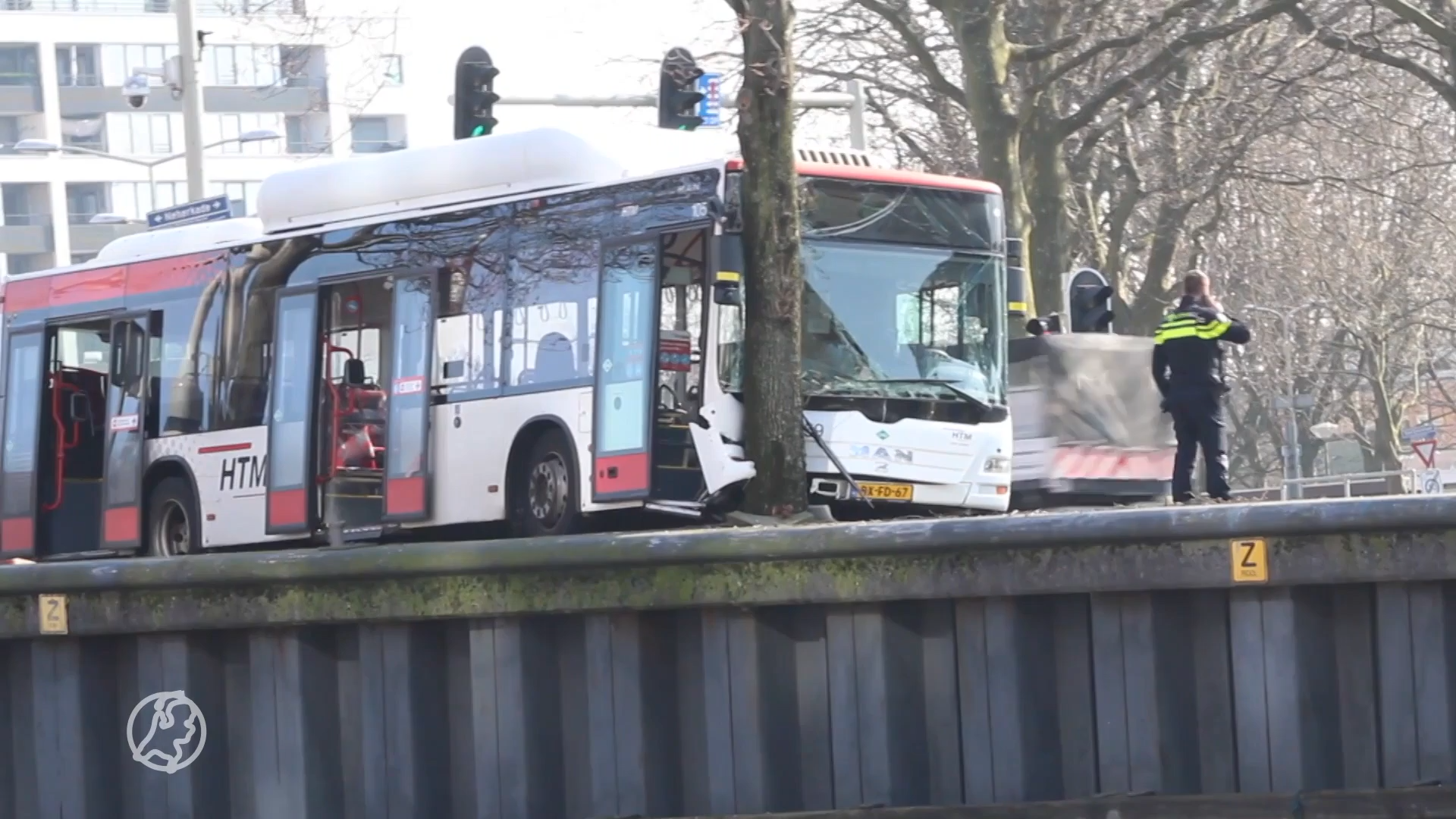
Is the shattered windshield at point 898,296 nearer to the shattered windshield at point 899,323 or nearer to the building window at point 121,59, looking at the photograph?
the shattered windshield at point 899,323

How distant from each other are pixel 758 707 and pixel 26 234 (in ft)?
283

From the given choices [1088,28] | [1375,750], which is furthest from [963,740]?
[1088,28]

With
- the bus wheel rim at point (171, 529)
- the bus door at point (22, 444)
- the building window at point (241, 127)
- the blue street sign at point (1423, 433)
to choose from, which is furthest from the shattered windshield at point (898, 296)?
the building window at point (241, 127)

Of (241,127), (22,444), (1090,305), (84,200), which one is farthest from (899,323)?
(241,127)

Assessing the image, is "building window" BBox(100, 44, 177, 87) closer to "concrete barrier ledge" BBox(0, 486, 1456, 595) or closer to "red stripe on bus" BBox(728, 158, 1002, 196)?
"red stripe on bus" BBox(728, 158, 1002, 196)

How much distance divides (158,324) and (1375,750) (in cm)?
1552

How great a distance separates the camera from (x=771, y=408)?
40.3 ft

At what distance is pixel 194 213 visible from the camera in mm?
21359

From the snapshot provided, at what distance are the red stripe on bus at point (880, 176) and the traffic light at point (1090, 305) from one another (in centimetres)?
441

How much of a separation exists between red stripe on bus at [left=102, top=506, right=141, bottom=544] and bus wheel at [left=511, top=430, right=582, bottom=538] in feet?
15.0

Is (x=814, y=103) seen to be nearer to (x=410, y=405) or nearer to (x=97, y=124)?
(x=410, y=405)

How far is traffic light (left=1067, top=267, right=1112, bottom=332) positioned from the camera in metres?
21.1

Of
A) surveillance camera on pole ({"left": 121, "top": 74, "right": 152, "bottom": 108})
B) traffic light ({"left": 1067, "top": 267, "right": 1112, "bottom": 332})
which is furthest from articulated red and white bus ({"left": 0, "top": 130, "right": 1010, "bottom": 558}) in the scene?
surveillance camera on pole ({"left": 121, "top": 74, "right": 152, "bottom": 108})

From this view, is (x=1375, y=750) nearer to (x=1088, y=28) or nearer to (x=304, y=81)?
(x=304, y=81)
